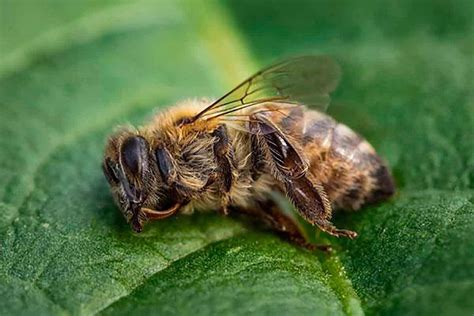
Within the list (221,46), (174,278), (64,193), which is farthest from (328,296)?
(221,46)

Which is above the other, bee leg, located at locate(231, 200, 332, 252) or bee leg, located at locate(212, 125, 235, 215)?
bee leg, located at locate(212, 125, 235, 215)

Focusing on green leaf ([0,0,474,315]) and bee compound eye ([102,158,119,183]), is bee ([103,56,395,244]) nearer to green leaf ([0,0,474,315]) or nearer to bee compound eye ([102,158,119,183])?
bee compound eye ([102,158,119,183])

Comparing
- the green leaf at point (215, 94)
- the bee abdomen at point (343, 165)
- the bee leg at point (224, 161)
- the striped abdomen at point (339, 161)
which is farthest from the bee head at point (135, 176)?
the bee abdomen at point (343, 165)

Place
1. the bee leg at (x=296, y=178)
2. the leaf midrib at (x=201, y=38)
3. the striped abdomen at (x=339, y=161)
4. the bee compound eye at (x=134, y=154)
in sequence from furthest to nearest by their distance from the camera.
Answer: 1. the leaf midrib at (x=201, y=38)
2. the striped abdomen at (x=339, y=161)
3. the bee leg at (x=296, y=178)
4. the bee compound eye at (x=134, y=154)

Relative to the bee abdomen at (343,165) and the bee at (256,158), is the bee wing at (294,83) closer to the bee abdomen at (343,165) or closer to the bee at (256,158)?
the bee at (256,158)

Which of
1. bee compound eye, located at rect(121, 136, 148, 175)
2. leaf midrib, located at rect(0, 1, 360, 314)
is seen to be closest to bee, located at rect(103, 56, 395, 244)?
bee compound eye, located at rect(121, 136, 148, 175)

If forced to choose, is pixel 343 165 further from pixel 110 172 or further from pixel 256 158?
pixel 110 172

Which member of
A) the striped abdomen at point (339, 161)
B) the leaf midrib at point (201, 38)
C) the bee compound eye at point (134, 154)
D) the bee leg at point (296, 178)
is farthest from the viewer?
the leaf midrib at point (201, 38)
